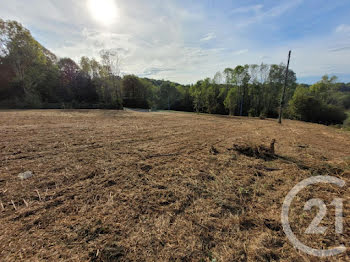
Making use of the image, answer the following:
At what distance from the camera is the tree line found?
61.8 ft

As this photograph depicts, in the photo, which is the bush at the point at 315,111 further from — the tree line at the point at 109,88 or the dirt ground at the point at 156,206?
the dirt ground at the point at 156,206

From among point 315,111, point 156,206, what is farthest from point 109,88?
point 315,111

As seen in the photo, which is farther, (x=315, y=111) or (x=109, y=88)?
(x=109, y=88)

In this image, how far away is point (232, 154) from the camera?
4.14 metres

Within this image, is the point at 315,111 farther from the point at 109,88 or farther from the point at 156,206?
the point at 109,88

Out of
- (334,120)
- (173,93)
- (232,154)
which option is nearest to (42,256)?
(232,154)

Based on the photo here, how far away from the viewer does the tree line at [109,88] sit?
61.8ft

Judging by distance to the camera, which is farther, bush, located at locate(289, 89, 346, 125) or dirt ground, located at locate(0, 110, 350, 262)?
bush, located at locate(289, 89, 346, 125)

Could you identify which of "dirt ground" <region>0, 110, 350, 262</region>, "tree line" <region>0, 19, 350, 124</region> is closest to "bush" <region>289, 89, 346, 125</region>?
"tree line" <region>0, 19, 350, 124</region>

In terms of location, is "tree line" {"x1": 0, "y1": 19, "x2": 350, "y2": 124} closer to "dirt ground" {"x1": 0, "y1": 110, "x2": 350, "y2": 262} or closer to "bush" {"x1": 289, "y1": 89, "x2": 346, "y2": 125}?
"bush" {"x1": 289, "y1": 89, "x2": 346, "y2": 125}

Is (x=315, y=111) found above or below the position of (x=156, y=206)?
above

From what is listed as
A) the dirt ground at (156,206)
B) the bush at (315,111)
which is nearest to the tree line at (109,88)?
the bush at (315,111)

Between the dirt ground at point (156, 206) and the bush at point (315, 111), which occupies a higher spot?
the bush at point (315, 111)

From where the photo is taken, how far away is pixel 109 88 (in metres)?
27.1
